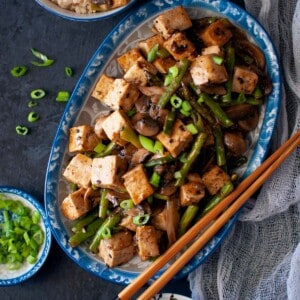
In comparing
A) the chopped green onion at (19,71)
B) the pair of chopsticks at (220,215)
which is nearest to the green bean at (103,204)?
the pair of chopsticks at (220,215)

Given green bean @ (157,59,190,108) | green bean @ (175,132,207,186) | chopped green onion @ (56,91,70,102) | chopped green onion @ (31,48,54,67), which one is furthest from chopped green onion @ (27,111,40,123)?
green bean @ (175,132,207,186)

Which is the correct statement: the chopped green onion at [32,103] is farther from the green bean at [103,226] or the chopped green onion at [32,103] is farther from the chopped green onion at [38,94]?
the green bean at [103,226]

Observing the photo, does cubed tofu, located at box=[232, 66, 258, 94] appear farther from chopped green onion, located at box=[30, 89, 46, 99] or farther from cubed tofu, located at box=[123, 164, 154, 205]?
chopped green onion, located at box=[30, 89, 46, 99]

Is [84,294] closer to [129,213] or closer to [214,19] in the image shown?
[129,213]

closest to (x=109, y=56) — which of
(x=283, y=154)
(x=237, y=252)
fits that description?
(x=283, y=154)

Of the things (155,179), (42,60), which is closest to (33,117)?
(42,60)

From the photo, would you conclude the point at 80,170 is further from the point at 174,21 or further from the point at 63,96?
the point at 174,21
